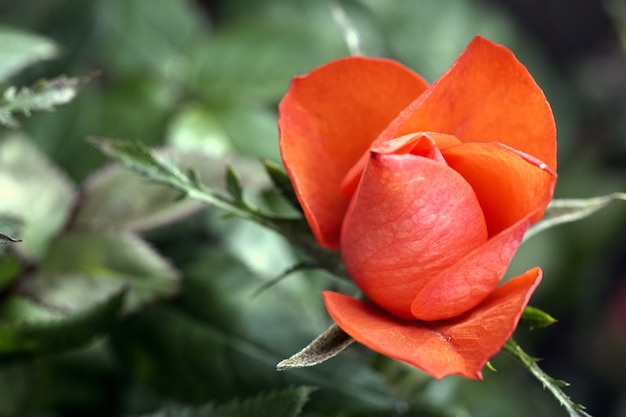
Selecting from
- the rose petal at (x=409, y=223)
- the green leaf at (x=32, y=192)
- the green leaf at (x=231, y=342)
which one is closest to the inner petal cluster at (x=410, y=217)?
the rose petal at (x=409, y=223)

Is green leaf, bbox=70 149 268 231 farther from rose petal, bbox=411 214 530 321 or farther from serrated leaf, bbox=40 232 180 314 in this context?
rose petal, bbox=411 214 530 321

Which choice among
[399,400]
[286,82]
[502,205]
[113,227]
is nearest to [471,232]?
[502,205]

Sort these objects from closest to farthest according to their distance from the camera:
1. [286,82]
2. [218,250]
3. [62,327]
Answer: [62,327]
[218,250]
[286,82]

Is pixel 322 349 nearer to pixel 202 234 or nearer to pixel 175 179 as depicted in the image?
pixel 175 179

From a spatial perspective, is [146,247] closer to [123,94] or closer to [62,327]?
[62,327]

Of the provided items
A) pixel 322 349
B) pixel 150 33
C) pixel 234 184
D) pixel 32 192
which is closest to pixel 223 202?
pixel 234 184

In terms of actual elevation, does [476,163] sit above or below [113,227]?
above
